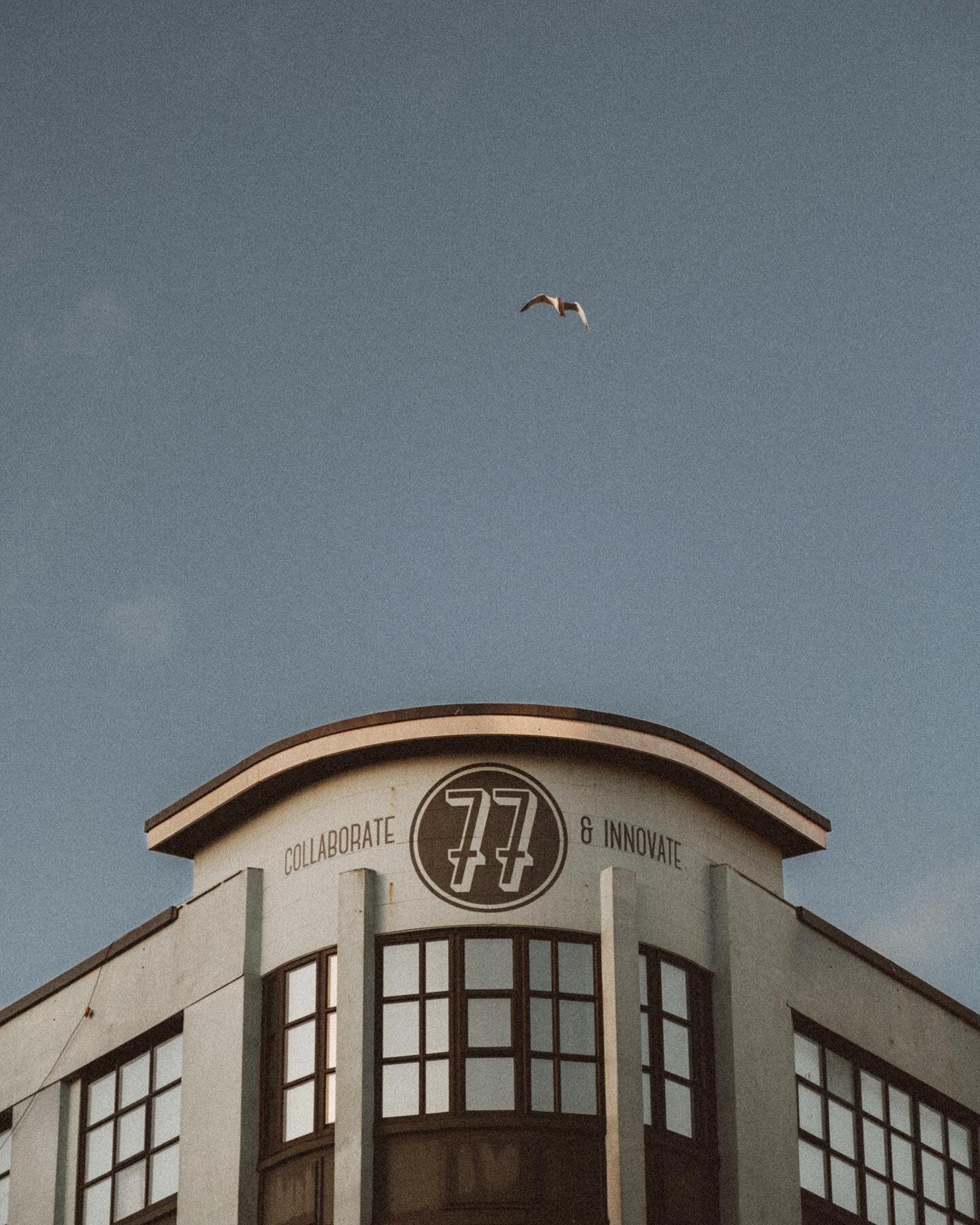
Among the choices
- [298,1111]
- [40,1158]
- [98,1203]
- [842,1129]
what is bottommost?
[98,1203]

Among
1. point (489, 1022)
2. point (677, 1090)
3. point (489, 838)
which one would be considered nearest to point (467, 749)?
point (489, 838)

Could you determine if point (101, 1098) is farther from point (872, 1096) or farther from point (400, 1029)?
point (872, 1096)

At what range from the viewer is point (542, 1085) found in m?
30.1

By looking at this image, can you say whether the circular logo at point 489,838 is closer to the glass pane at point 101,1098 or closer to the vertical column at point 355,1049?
the vertical column at point 355,1049

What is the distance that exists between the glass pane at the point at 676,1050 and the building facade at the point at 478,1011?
56mm

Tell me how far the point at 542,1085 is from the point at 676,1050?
7.19ft

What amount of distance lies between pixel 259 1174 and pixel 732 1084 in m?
6.51

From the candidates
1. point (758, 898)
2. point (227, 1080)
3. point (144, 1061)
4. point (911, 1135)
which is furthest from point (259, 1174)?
point (911, 1135)

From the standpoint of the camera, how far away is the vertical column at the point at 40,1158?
3438 centimetres

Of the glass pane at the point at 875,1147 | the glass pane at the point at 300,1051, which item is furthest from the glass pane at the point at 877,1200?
the glass pane at the point at 300,1051

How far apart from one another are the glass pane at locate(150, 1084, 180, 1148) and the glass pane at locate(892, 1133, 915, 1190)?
430 inches

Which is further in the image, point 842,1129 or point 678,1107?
point 842,1129

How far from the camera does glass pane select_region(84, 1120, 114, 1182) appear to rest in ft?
112

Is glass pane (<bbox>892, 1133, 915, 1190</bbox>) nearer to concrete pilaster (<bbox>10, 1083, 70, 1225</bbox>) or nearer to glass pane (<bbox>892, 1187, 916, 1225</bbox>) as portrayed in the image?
glass pane (<bbox>892, 1187, 916, 1225</bbox>)
